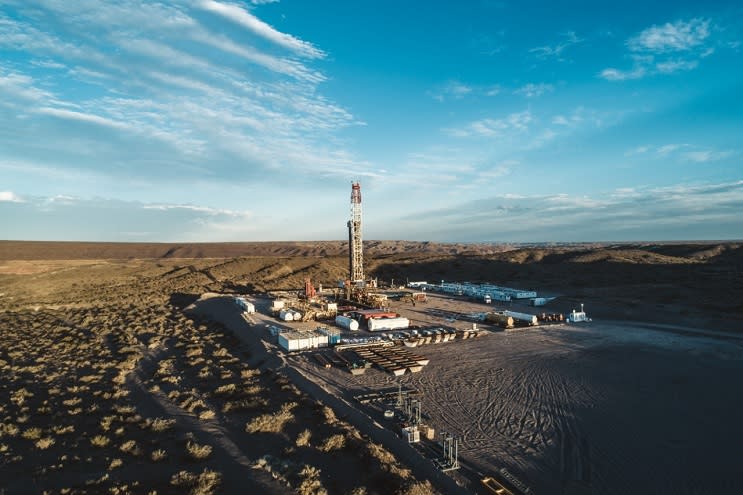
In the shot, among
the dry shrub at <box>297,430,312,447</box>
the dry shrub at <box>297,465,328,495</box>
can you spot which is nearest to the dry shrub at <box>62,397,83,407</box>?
the dry shrub at <box>297,430,312,447</box>

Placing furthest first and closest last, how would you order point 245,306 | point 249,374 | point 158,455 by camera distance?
1. point 245,306
2. point 249,374
3. point 158,455

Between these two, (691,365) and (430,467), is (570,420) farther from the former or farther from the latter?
(691,365)

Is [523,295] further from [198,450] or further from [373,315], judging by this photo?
[198,450]

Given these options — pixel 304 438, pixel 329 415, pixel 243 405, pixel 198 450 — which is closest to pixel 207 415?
pixel 243 405

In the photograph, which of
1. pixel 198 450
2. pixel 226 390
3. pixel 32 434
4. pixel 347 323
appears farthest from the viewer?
pixel 347 323

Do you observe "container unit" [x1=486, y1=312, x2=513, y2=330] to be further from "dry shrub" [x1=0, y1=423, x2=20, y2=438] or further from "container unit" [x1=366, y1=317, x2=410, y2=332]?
"dry shrub" [x1=0, y1=423, x2=20, y2=438]

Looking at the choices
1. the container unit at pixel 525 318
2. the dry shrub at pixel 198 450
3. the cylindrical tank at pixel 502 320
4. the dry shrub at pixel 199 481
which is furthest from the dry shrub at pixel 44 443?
the container unit at pixel 525 318
